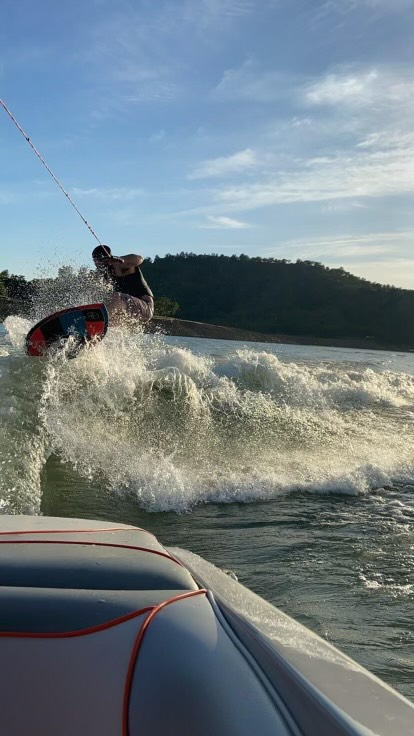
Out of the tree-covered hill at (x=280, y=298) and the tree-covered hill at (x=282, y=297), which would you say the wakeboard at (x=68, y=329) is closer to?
the tree-covered hill at (x=280, y=298)

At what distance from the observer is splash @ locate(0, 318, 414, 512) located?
20.9ft

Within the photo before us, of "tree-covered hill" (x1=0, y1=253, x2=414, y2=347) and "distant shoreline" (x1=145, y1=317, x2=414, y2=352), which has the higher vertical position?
"tree-covered hill" (x1=0, y1=253, x2=414, y2=347)

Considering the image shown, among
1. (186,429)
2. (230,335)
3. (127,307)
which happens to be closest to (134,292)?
(127,307)

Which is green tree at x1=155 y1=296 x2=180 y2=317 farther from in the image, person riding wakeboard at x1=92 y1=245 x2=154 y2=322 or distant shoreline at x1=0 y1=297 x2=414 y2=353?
person riding wakeboard at x1=92 y1=245 x2=154 y2=322

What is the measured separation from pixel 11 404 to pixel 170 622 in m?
6.24

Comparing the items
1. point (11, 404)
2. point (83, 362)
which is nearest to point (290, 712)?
point (11, 404)

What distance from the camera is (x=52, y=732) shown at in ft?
4.65

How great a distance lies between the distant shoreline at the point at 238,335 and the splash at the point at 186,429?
82.3 ft

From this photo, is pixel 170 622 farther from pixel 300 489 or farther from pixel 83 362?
pixel 83 362

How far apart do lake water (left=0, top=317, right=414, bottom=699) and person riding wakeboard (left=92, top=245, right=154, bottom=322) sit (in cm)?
56

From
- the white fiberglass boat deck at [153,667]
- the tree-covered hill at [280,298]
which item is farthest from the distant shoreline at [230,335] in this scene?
the white fiberglass boat deck at [153,667]

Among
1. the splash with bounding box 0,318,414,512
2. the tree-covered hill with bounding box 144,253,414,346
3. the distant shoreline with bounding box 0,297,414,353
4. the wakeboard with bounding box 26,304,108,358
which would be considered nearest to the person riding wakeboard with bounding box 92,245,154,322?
the splash with bounding box 0,318,414,512

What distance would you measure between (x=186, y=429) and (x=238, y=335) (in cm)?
5301

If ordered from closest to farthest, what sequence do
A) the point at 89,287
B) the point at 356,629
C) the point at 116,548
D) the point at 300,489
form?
the point at 116,548, the point at 356,629, the point at 300,489, the point at 89,287
